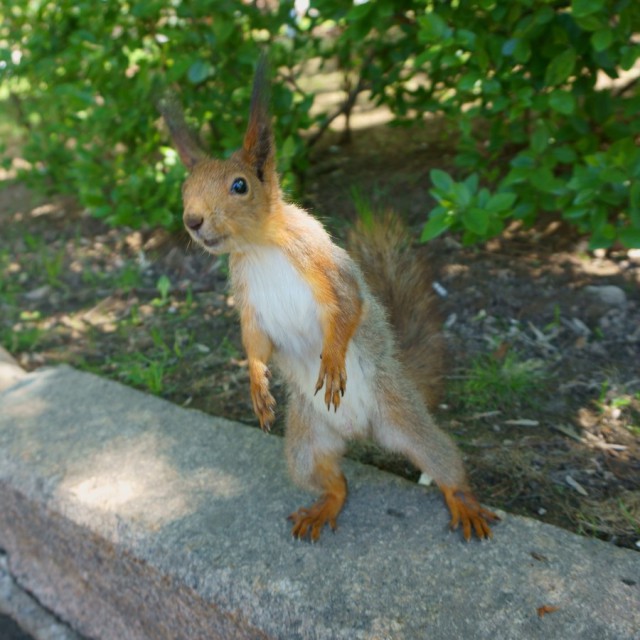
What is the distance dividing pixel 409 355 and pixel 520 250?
1158 mm

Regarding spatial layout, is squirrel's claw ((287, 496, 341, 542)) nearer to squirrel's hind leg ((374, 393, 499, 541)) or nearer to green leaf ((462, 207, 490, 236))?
squirrel's hind leg ((374, 393, 499, 541))

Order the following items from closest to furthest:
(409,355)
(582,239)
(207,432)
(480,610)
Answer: (480,610), (409,355), (207,432), (582,239)

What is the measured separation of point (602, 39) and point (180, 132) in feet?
3.61

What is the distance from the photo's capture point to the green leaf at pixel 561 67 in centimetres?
213

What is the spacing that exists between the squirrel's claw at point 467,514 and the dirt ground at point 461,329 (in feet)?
0.71

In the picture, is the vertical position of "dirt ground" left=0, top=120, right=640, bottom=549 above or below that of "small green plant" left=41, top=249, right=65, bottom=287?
below

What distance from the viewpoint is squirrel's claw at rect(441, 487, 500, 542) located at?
5.43ft

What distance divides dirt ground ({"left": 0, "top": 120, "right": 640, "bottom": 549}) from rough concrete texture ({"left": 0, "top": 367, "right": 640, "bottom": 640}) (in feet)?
0.81

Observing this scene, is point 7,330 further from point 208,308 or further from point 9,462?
point 9,462

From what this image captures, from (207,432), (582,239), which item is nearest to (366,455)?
(207,432)

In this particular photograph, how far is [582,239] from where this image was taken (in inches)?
116

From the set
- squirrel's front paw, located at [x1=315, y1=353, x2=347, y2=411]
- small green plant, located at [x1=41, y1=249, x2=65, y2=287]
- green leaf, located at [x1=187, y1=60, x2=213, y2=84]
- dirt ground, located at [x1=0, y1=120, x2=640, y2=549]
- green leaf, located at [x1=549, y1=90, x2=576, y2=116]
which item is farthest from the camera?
small green plant, located at [x1=41, y1=249, x2=65, y2=287]

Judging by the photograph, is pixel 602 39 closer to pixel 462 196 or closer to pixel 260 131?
pixel 462 196

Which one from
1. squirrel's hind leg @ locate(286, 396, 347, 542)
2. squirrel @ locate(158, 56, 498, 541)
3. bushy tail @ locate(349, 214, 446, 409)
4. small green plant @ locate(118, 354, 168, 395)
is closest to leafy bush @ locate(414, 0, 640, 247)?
bushy tail @ locate(349, 214, 446, 409)
